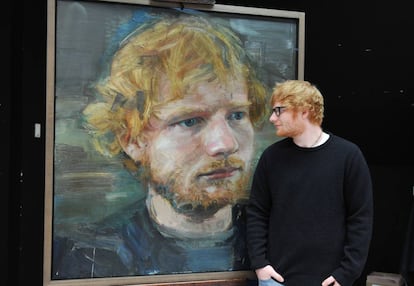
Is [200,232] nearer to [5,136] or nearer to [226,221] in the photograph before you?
[226,221]

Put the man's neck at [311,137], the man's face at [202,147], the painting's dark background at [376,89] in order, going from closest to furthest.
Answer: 1. the man's neck at [311,137]
2. the man's face at [202,147]
3. the painting's dark background at [376,89]

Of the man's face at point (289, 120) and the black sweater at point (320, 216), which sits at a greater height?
the man's face at point (289, 120)

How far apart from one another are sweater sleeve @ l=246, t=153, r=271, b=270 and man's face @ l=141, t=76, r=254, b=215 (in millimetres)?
160

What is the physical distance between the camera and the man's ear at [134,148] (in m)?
1.98

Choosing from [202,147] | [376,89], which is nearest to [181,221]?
[202,147]

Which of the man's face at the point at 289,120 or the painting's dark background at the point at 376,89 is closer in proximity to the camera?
the man's face at the point at 289,120

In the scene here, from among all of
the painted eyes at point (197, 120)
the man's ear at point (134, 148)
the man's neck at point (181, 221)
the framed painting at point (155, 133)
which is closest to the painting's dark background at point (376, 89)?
the framed painting at point (155, 133)

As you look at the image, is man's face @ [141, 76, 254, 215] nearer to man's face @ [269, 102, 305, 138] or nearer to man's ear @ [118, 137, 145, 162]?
man's ear @ [118, 137, 145, 162]

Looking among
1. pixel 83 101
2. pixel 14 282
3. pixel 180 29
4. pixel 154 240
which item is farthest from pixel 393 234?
pixel 14 282

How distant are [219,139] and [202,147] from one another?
0.09 m

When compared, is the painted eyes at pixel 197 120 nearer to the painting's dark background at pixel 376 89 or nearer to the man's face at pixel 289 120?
the man's face at pixel 289 120

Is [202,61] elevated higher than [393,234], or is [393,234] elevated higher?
[202,61]

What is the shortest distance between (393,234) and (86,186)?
5.38ft

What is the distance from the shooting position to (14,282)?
2.11m
